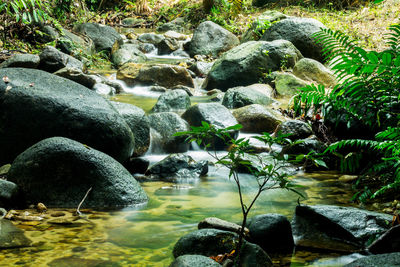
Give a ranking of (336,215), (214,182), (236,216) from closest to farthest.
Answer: (336,215) → (236,216) → (214,182)

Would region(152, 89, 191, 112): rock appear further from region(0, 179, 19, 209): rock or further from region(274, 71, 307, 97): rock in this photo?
region(0, 179, 19, 209): rock

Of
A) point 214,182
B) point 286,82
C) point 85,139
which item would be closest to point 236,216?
point 214,182

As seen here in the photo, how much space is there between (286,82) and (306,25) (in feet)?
9.05

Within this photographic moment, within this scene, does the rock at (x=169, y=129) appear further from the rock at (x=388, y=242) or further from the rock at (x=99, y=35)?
the rock at (x=99, y=35)

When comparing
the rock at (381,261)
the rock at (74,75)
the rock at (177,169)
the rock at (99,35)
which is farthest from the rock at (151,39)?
the rock at (381,261)

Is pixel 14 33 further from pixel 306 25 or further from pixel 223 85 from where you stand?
pixel 306 25

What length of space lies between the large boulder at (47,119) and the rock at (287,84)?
224 inches

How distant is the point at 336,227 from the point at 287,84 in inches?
282

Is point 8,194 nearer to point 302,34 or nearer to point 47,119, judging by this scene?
point 47,119

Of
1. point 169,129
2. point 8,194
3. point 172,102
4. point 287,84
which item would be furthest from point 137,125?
point 287,84

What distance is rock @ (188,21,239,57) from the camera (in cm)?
1419

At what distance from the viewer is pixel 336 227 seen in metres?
3.26

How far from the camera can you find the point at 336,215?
3.33 meters

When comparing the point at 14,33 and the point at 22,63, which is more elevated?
the point at 14,33
